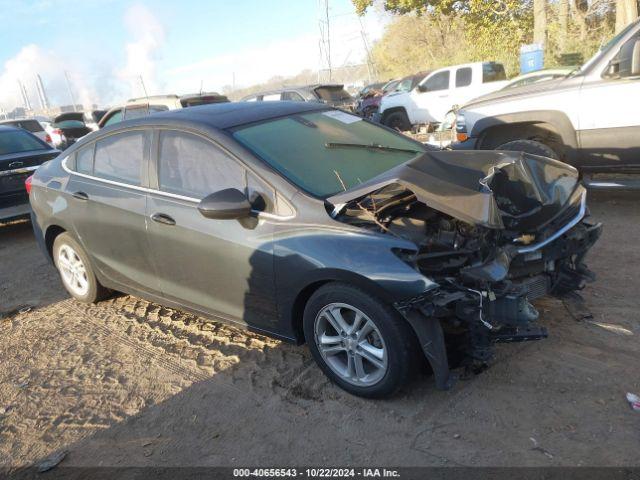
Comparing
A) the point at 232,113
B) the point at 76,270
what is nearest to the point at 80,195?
the point at 76,270

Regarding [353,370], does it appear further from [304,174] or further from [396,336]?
[304,174]

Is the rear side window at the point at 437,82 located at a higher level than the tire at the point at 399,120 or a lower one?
higher

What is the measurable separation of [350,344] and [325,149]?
145 centimetres

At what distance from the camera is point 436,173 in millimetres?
3201

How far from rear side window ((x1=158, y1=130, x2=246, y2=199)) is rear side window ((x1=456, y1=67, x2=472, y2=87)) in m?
11.6

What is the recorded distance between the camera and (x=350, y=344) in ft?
9.93

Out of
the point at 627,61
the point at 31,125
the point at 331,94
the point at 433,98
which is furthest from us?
the point at 31,125

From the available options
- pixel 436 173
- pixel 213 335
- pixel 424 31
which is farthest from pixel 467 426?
pixel 424 31

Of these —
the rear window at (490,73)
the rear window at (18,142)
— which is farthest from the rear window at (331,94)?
the rear window at (18,142)

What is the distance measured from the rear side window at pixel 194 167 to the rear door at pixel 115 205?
216 millimetres

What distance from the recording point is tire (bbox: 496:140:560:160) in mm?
5531

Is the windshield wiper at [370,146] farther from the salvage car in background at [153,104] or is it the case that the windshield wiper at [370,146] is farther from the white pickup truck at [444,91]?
the white pickup truck at [444,91]

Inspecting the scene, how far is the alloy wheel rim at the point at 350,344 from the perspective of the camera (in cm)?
294

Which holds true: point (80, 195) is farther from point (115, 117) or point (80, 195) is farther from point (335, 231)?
point (115, 117)
